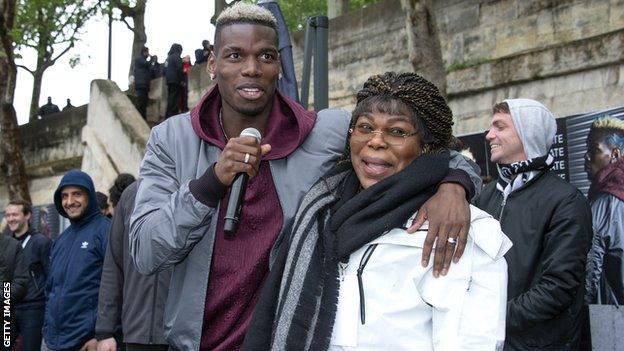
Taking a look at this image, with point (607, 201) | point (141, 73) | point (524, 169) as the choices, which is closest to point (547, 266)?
point (524, 169)

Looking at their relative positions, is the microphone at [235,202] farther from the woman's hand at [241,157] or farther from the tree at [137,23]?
the tree at [137,23]

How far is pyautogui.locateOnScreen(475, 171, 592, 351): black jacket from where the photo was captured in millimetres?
4020

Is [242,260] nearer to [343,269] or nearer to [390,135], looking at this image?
[343,269]

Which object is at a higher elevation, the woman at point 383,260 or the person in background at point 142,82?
the person in background at point 142,82

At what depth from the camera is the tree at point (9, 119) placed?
15312 millimetres

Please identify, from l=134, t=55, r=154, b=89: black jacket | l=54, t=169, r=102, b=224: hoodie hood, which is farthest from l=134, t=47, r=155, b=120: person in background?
l=54, t=169, r=102, b=224: hoodie hood

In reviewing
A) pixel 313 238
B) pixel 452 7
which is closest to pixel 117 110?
pixel 452 7

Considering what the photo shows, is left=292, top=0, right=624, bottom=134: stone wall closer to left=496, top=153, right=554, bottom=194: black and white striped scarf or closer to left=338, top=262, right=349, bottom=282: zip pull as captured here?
left=496, top=153, right=554, bottom=194: black and white striped scarf

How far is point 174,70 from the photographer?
16.2 meters

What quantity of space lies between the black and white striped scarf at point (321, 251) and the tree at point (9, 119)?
14032 mm

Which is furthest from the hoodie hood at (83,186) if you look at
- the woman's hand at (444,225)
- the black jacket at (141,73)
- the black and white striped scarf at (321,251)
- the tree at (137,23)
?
the tree at (137,23)

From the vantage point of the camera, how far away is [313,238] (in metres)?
2.59

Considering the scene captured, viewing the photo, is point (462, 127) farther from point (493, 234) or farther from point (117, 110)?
point (493, 234)

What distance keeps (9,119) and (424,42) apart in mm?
10050
